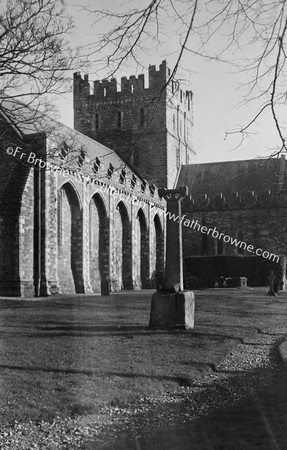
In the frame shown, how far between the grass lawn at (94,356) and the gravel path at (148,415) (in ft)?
0.58

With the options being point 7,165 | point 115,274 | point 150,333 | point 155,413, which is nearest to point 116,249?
point 115,274

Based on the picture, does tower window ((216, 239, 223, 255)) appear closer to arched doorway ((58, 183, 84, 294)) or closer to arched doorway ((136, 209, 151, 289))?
arched doorway ((136, 209, 151, 289))

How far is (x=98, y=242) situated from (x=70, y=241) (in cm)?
350

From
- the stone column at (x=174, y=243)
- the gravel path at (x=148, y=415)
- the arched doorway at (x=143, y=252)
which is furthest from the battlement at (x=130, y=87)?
the gravel path at (x=148, y=415)

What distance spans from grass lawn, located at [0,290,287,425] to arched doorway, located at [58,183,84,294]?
400 inches

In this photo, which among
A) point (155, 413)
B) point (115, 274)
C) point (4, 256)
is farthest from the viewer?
point (115, 274)

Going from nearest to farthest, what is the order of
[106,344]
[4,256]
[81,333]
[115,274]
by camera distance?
[106,344]
[81,333]
[4,256]
[115,274]

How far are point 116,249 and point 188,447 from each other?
25928 mm

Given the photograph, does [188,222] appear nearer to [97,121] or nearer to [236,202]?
[236,202]

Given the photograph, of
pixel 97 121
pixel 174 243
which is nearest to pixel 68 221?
pixel 174 243

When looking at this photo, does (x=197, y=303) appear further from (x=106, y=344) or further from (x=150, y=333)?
(x=106, y=344)

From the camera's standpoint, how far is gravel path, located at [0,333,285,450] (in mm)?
4809

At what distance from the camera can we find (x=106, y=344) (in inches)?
358

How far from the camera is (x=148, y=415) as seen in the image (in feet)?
18.4
